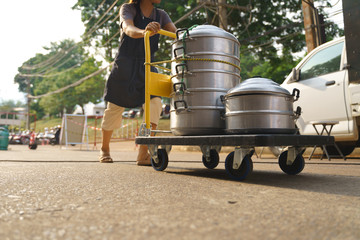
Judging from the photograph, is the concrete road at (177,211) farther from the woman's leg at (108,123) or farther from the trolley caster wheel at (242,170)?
the woman's leg at (108,123)

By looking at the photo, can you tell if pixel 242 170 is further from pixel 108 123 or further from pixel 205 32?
pixel 108 123

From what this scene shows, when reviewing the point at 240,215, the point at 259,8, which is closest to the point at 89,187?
the point at 240,215

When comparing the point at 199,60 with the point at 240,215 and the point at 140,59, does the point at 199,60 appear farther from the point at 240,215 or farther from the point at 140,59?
the point at 240,215

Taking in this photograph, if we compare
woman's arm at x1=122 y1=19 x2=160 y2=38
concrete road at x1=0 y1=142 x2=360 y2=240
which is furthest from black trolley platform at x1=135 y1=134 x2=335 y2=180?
woman's arm at x1=122 y1=19 x2=160 y2=38

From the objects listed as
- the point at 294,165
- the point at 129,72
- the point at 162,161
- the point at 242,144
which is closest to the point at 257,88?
the point at 242,144

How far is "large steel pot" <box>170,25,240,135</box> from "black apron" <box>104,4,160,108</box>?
1021 millimetres

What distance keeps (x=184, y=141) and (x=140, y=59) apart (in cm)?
163

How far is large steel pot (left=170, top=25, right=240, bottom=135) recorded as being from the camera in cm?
224

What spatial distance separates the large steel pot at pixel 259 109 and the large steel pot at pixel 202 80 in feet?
0.75

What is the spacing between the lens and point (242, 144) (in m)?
1.73

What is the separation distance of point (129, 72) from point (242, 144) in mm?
2015

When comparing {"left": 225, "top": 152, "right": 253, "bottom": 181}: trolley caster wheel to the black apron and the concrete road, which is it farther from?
the black apron

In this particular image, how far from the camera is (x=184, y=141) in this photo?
6.95 ft

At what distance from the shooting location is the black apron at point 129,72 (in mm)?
3334
